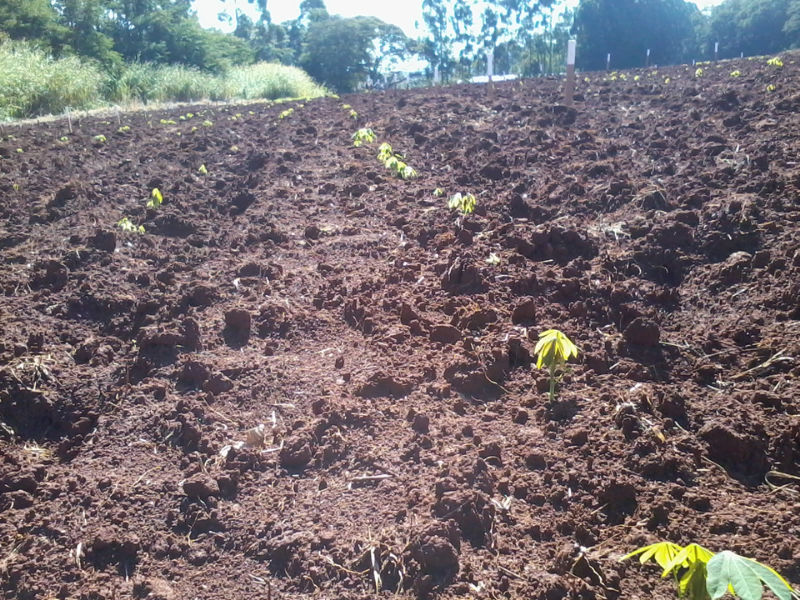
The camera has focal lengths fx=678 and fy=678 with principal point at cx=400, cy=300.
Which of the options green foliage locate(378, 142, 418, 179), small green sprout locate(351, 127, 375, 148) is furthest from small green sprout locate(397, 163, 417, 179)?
small green sprout locate(351, 127, 375, 148)

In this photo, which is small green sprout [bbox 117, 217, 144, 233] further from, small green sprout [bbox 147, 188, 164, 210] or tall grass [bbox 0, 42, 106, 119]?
tall grass [bbox 0, 42, 106, 119]

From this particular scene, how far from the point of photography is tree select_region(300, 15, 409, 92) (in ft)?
120

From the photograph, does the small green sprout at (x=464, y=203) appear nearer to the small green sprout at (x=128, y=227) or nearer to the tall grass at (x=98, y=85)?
the small green sprout at (x=128, y=227)

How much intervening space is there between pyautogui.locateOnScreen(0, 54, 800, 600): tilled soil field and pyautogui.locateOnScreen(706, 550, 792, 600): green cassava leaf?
691 mm

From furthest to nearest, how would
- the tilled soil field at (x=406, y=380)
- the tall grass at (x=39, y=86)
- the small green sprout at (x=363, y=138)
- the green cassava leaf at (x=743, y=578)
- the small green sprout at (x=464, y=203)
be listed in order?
the tall grass at (x=39, y=86) → the small green sprout at (x=363, y=138) → the small green sprout at (x=464, y=203) → the tilled soil field at (x=406, y=380) → the green cassava leaf at (x=743, y=578)

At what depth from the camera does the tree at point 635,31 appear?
36969 mm

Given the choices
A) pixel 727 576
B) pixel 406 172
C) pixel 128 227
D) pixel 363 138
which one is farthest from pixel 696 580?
pixel 363 138

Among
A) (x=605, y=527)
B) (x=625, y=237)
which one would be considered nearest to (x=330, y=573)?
(x=605, y=527)

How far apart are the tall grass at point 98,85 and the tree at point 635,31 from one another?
21.0m

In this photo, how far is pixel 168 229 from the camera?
5.70 meters

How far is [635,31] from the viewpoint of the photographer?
37.0 meters

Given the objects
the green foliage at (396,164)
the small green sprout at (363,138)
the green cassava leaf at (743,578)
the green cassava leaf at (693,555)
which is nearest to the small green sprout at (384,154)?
the green foliage at (396,164)

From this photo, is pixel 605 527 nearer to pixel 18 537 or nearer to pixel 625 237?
pixel 18 537

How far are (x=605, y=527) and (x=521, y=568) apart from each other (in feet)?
1.18
